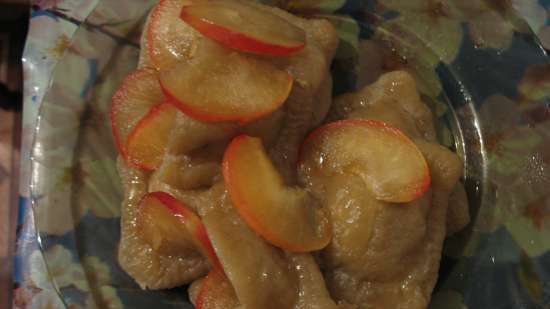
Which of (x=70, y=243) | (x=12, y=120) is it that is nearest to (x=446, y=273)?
(x=70, y=243)

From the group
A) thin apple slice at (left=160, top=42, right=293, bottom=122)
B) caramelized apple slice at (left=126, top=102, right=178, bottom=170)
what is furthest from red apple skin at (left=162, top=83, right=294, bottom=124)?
caramelized apple slice at (left=126, top=102, right=178, bottom=170)

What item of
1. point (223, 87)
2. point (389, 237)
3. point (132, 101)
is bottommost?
point (389, 237)

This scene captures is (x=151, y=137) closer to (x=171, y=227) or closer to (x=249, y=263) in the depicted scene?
(x=171, y=227)

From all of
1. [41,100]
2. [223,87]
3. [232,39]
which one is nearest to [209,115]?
[223,87]

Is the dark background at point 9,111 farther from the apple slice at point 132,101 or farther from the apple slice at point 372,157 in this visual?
the apple slice at point 372,157

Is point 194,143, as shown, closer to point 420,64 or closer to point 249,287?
point 249,287

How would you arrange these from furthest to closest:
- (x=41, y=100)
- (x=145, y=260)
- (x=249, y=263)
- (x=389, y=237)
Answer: (x=41, y=100) < (x=145, y=260) < (x=389, y=237) < (x=249, y=263)

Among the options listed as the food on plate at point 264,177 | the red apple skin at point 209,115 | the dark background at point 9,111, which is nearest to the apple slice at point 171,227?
the food on plate at point 264,177

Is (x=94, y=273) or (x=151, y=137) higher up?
(x=151, y=137)
